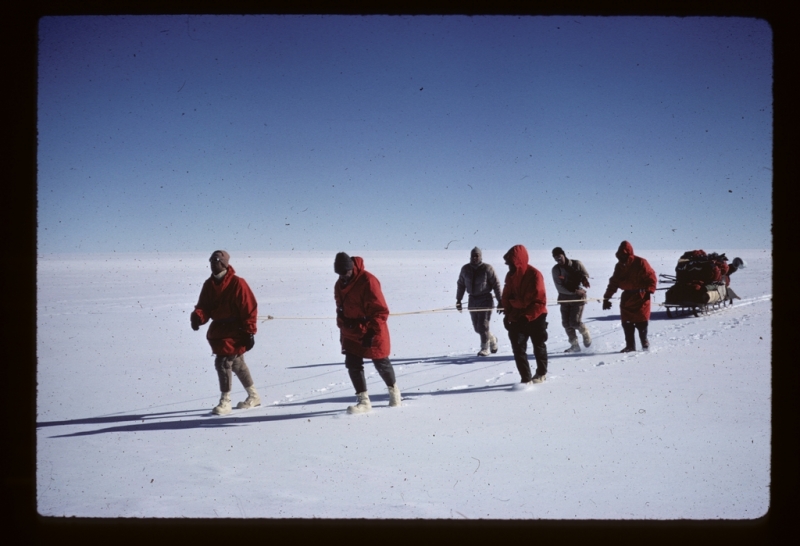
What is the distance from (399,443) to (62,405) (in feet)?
13.0

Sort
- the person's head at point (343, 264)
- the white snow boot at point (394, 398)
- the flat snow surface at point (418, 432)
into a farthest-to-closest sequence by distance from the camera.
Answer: the white snow boot at point (394, 398) → the person's head at point (343, 264) → the flat snow surface at point (418, 432)

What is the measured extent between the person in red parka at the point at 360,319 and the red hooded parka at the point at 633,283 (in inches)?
162

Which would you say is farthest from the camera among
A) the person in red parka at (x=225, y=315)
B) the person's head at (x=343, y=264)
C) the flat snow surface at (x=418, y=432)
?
the person in red parka at (x=225, y=315)

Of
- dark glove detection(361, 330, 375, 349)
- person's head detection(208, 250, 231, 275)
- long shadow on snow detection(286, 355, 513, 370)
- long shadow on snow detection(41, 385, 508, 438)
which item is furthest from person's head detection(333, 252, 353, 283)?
long shadow on snow detection(286, 355, 513, 370)

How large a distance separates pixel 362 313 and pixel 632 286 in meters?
4.53

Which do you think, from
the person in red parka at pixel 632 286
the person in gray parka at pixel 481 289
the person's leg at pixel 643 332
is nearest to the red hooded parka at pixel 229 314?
the person in gray parka at pixel 481 289

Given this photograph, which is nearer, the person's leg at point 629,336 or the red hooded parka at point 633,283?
the red hooded parka at point 633,283

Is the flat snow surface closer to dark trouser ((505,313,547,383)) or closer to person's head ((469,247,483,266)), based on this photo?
dark trouser ((505,313,547,383))

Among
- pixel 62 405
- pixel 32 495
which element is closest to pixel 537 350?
pixel 32 495

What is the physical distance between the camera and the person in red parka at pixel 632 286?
7664 mm

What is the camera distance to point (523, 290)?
6008 millimetres

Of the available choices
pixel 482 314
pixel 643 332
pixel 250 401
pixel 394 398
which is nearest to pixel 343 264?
pixel 394 398

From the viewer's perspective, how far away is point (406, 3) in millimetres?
3045

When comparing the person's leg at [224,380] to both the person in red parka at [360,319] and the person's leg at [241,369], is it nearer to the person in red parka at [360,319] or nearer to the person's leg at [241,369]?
the person's leg at [241,369]
